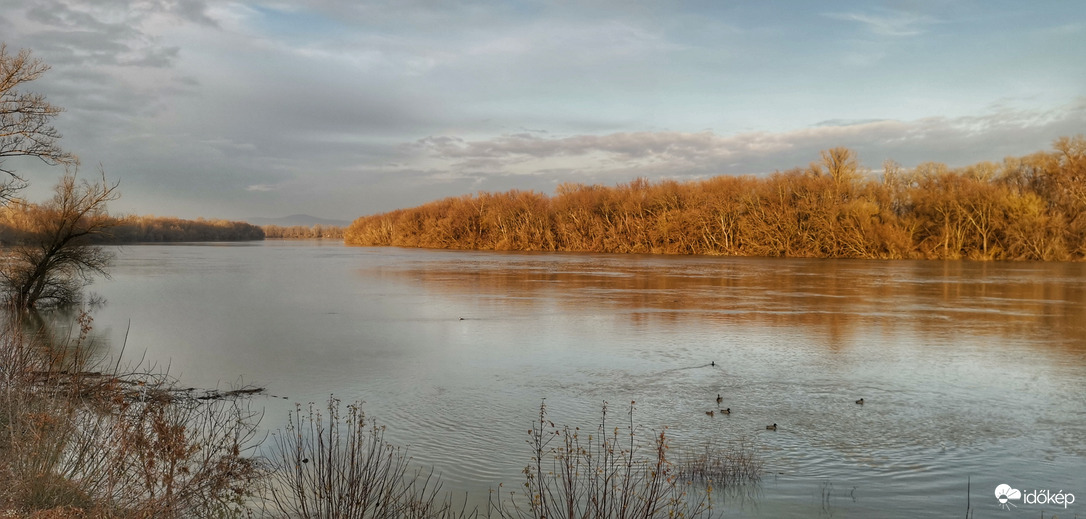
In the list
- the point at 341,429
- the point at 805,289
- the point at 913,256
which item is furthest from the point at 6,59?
the point at 913,256

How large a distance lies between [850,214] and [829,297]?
114ft

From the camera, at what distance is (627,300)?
21.4 meters

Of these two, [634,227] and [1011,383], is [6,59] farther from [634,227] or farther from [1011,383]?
[634,227]

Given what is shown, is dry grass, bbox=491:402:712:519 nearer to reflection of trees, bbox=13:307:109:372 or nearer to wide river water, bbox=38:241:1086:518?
wide river water, bbox=38:241:1086:518

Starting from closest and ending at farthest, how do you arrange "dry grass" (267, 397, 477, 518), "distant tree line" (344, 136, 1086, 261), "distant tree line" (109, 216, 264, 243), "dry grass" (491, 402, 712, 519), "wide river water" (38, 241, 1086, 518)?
"dry grass" (267, 397, 477, 518)
"dry grass" (491, 402, 712, 519)
"wide river water" (38, 241, 1086, 518)
"distant tree line" (344, 136, 1086, 261)
"distant tree line" (109, 216, 264, 243)

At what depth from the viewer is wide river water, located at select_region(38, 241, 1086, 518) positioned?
21.3ft

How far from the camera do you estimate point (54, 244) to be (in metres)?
19.1

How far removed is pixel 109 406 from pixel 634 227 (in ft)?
215

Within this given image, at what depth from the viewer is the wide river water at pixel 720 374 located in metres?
6.50

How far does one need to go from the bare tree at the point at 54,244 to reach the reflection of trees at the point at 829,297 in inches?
398

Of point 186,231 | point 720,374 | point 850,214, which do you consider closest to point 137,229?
point 186,231

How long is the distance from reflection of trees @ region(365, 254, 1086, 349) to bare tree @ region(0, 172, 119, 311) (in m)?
10.1

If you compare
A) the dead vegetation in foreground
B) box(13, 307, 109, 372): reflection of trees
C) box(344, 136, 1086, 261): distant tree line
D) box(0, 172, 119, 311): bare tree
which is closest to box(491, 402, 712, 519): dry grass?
the dead vegetation in foreground

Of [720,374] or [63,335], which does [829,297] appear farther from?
[63,335]
